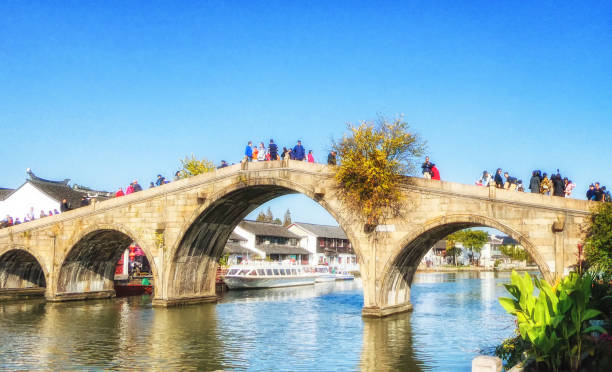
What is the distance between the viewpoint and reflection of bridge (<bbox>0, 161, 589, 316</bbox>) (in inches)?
797

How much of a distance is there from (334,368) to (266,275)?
3242 centimetres

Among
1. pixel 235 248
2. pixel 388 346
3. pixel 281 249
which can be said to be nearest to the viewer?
pixel 388 346

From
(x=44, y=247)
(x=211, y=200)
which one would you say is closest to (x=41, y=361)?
(x=211, y=200)

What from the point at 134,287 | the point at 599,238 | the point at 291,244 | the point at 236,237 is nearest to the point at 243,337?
the point at 599,238

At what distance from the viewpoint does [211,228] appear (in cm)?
3019

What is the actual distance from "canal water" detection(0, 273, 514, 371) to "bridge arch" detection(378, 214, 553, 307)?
124 centimetres

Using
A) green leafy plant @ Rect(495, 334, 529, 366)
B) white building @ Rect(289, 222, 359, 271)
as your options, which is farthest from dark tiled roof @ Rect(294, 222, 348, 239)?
green leafy plant @ Rect(495, 334, 529, 366)

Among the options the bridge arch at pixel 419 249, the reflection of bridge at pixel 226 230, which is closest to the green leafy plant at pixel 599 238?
the reflection of bridge at pixel 226 230

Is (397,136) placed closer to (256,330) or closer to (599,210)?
(599,210)

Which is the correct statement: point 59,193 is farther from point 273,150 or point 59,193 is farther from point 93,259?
point 273,150

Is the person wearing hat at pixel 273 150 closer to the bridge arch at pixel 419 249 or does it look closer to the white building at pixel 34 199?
the bridge arch at pixel 419 249

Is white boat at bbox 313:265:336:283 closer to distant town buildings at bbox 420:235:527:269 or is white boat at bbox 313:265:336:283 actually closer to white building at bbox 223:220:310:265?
white building at bbox 223:220:310:265

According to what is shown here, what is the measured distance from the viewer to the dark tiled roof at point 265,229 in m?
68.1

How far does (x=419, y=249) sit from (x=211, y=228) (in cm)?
1106
